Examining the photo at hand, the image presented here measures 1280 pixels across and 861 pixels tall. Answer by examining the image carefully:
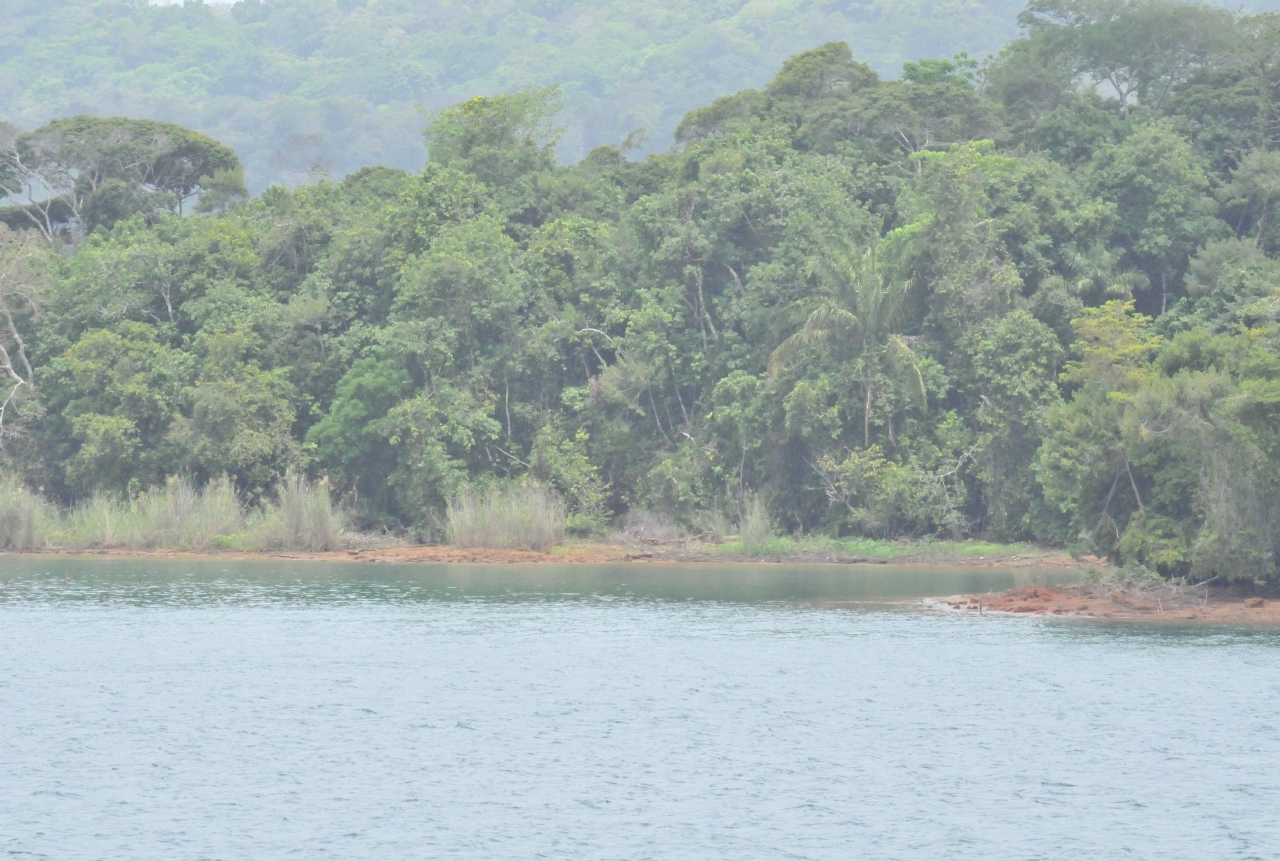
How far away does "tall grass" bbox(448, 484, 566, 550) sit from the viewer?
149 feet

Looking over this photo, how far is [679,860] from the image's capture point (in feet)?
53.0

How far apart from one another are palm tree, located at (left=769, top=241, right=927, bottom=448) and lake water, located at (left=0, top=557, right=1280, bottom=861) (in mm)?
12566

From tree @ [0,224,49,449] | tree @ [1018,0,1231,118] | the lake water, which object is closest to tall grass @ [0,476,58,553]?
tree @ [0,224,49,449]

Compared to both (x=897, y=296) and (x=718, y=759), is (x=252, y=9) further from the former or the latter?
(x=718, y=759)

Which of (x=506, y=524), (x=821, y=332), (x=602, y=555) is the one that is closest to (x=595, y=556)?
(x=602, y=555)

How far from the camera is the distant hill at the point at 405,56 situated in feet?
412

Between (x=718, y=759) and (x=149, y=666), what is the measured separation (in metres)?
11.3

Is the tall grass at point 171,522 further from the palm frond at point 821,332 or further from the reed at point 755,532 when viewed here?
the palm frond at point 821,332

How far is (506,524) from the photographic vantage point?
45.5 meters

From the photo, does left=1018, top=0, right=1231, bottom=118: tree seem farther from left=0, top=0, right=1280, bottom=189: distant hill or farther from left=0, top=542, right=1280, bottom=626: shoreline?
left=0, top=0, right=1280, bottom=189: distant hill

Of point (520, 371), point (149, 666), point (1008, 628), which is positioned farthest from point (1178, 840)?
point (520, 371)

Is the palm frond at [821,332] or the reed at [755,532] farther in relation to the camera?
the palm frond at [821,332]

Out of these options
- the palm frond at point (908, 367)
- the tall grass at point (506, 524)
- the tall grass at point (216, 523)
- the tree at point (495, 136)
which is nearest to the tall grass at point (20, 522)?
the tall grass at point (216, 523)

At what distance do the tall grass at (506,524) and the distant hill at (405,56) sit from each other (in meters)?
75.0
